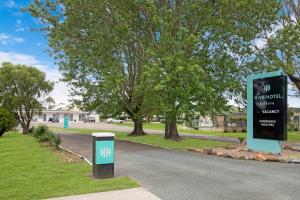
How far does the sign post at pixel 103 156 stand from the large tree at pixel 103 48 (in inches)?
437

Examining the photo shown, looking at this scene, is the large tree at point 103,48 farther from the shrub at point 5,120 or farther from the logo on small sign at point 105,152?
the logo on small sign at point 105,152

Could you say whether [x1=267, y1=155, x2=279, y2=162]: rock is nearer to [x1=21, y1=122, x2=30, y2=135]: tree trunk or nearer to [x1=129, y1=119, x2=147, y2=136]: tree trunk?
[x1=129, y1=119, x2=147, y2=136]: tree trunk

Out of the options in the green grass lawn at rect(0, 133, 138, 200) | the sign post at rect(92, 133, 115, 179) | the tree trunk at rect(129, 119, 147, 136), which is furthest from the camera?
the tree trunk at rect(129, 119, 147, 136)

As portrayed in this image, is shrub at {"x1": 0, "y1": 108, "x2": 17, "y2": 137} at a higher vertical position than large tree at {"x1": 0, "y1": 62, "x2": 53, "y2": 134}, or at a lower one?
lower

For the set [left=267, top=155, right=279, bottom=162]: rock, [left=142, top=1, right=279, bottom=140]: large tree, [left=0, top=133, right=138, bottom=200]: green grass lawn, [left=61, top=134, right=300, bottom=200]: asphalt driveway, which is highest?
[left=142, top=1, right=279, bottom=140]: large tree

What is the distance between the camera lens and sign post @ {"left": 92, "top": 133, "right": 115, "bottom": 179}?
420 inches

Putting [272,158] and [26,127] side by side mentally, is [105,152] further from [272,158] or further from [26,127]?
[26,127]

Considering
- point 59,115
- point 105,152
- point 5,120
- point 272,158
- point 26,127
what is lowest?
point 272,158

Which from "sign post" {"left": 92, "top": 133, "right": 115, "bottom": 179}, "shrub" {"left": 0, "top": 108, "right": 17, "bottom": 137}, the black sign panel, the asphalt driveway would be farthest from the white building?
"sign post" {"left": 92, "top": 133, "right": 115, "bottom": 179}

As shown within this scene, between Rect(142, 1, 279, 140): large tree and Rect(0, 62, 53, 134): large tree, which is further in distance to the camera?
Rect(0, 62, 53, 134): large tree

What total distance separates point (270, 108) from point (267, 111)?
242mm

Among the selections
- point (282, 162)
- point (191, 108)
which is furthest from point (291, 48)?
point (282, 162)

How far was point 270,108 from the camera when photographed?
664 inches

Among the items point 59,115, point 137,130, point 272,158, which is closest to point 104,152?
point 272,158
